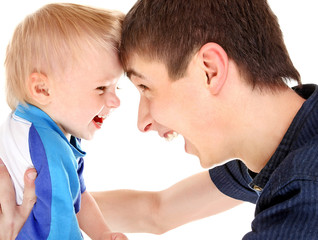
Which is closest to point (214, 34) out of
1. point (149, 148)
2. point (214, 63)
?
point (214, 63)

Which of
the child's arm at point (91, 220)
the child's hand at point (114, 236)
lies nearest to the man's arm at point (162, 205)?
the child's arm at point (91, 220)

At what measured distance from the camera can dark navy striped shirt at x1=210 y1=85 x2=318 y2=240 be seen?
3.82ft

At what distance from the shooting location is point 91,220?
172cm

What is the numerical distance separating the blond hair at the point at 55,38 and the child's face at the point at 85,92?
0.03 metres

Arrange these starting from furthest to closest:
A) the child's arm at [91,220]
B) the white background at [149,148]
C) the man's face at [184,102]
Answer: the white background at [149,148]
the child's arm at [91,220]
the man's face at [184,102]

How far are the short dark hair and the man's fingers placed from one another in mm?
482

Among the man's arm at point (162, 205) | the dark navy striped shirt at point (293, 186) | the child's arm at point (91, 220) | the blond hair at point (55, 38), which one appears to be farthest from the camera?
the man's arm at point (162, 205)

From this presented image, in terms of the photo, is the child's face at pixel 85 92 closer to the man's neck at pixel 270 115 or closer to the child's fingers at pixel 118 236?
the child's fingers at pixel 118 236

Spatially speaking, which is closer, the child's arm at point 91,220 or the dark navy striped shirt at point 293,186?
the dark navy striped shirt at point 293,186

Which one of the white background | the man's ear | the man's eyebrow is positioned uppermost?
the man's ear

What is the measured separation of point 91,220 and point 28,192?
0.31 m

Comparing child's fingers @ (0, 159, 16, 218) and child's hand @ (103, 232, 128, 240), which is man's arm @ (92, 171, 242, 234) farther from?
child's fingers @ (0, 159, 16, 218)

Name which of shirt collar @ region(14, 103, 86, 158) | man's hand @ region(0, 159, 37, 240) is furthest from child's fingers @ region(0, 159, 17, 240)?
shirt collar @ region(14, 103, 86, 158)

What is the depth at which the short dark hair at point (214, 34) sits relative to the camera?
4.61 feet
